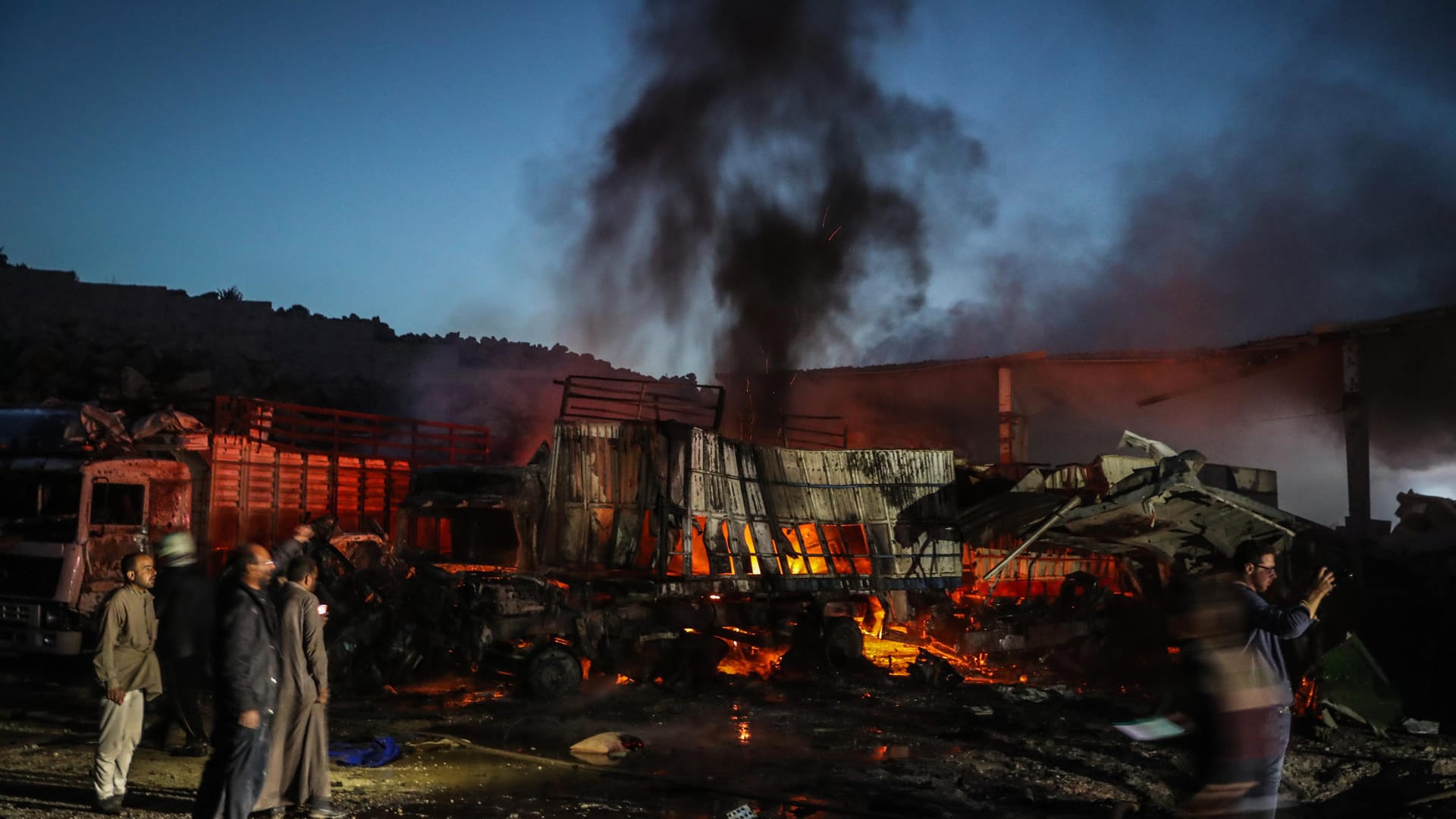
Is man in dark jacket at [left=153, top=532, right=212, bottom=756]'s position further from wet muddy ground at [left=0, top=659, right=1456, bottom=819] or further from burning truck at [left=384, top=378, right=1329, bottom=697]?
burning truck at [left=384, top=378, right=1329, bottom=697]

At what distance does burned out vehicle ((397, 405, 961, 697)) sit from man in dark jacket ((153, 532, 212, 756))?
3.93m

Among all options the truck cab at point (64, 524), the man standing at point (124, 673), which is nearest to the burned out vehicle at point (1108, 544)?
the man standing at point (124, 673)

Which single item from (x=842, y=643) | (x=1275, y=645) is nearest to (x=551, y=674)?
(x=842, y=643)

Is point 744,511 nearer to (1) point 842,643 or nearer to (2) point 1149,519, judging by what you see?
(1) point 842,643

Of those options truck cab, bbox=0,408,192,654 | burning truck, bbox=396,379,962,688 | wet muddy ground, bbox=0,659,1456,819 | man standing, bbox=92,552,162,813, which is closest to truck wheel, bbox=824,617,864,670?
burning truck, bbox=396,379,962,688

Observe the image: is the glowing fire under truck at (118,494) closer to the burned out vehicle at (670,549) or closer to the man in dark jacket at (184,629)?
the burned out vehicle at (670,549)

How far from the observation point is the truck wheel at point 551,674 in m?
11.7

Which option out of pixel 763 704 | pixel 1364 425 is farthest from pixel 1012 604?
pixel 1364 425

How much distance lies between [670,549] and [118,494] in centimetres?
713

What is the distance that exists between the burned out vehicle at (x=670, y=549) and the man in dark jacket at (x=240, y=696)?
658 centimetres

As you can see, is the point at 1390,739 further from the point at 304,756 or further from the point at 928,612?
the point at 304,756

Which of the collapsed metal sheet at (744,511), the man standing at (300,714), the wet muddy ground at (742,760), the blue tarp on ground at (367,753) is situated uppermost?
the collapsed metal sheet at (744,511)

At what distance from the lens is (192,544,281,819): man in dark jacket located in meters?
5.12

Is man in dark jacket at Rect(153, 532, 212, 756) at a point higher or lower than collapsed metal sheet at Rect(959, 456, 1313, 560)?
lower
